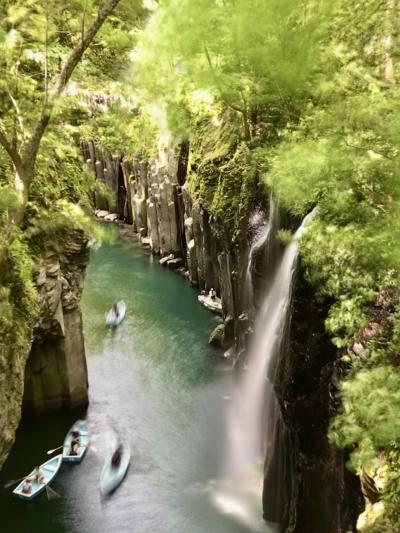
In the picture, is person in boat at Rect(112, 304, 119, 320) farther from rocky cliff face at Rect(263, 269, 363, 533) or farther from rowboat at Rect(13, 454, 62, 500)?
rocky cliff face at Rect(263, 269, 363, 533)

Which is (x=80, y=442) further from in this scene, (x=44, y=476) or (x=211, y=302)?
(x=211, y=302)

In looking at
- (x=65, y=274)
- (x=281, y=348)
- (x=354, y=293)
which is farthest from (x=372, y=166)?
(x=65, y=274)

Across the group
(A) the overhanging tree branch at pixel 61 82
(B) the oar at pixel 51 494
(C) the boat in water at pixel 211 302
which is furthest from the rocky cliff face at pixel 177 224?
(A) the overhanging tree branch at pixel 61 82

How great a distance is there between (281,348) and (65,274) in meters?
7.68

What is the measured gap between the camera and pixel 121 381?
19.8m

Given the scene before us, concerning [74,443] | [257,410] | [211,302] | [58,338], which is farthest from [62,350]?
[211,302]

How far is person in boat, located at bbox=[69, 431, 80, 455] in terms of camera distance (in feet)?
51.0

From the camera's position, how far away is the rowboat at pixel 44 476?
14.0 meters

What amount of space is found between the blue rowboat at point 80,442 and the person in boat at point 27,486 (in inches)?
53.6

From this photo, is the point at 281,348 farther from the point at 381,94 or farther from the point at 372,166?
the point at 381,94

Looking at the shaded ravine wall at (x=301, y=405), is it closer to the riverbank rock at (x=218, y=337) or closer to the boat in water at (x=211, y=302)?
the riverbank rock at (x=218, y=337)

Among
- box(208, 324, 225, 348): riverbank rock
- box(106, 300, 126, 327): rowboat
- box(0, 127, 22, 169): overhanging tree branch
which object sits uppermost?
box(0, 127, 22, 169): overhanging tree branch

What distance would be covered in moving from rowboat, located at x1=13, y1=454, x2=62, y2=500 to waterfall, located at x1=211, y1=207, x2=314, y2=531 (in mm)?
4748

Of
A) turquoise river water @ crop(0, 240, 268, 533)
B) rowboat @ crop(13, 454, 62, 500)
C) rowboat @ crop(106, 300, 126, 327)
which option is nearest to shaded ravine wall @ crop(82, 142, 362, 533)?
turquoise river water @ crop(0, 240, 268, 533)
